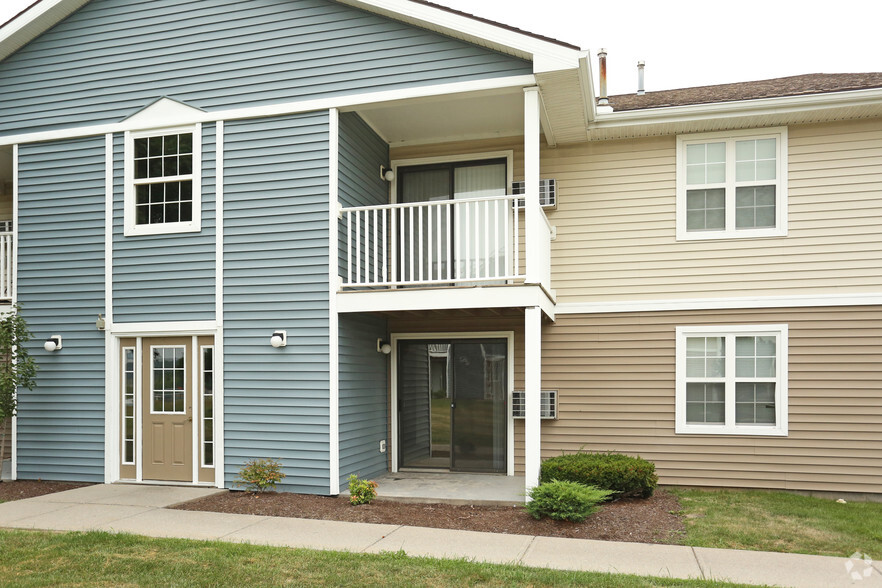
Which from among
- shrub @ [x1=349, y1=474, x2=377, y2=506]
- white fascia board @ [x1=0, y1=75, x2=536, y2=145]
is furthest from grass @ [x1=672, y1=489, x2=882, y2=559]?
white fascia board @ [x1=0, y1=75, x2=536, y2=145]

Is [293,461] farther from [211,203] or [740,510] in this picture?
[740,510]

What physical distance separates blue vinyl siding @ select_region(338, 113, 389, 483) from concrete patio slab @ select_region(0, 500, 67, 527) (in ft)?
11.4

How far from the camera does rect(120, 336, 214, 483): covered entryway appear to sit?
9.48 metres

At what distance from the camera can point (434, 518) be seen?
772 centimetres

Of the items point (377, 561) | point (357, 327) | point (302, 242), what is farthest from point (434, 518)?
point (302, 242)

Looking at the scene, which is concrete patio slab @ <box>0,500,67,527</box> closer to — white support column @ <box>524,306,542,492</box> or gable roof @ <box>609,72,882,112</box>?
white support column @ <box>524,306,542,492</box>

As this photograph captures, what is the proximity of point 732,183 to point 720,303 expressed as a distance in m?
1.70

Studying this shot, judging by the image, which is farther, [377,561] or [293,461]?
[293,461]

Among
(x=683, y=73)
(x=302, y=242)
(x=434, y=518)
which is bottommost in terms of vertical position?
(x=434, y=518)

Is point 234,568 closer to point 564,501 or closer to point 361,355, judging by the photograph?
point 564,501

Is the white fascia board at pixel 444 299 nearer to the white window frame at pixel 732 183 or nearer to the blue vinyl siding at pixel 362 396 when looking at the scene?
the blue vinyl siding at pixel 362 396

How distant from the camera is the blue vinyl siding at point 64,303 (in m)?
9.84

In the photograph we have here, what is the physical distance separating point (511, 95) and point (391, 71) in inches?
63.9

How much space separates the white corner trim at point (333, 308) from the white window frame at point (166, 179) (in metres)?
1.97
